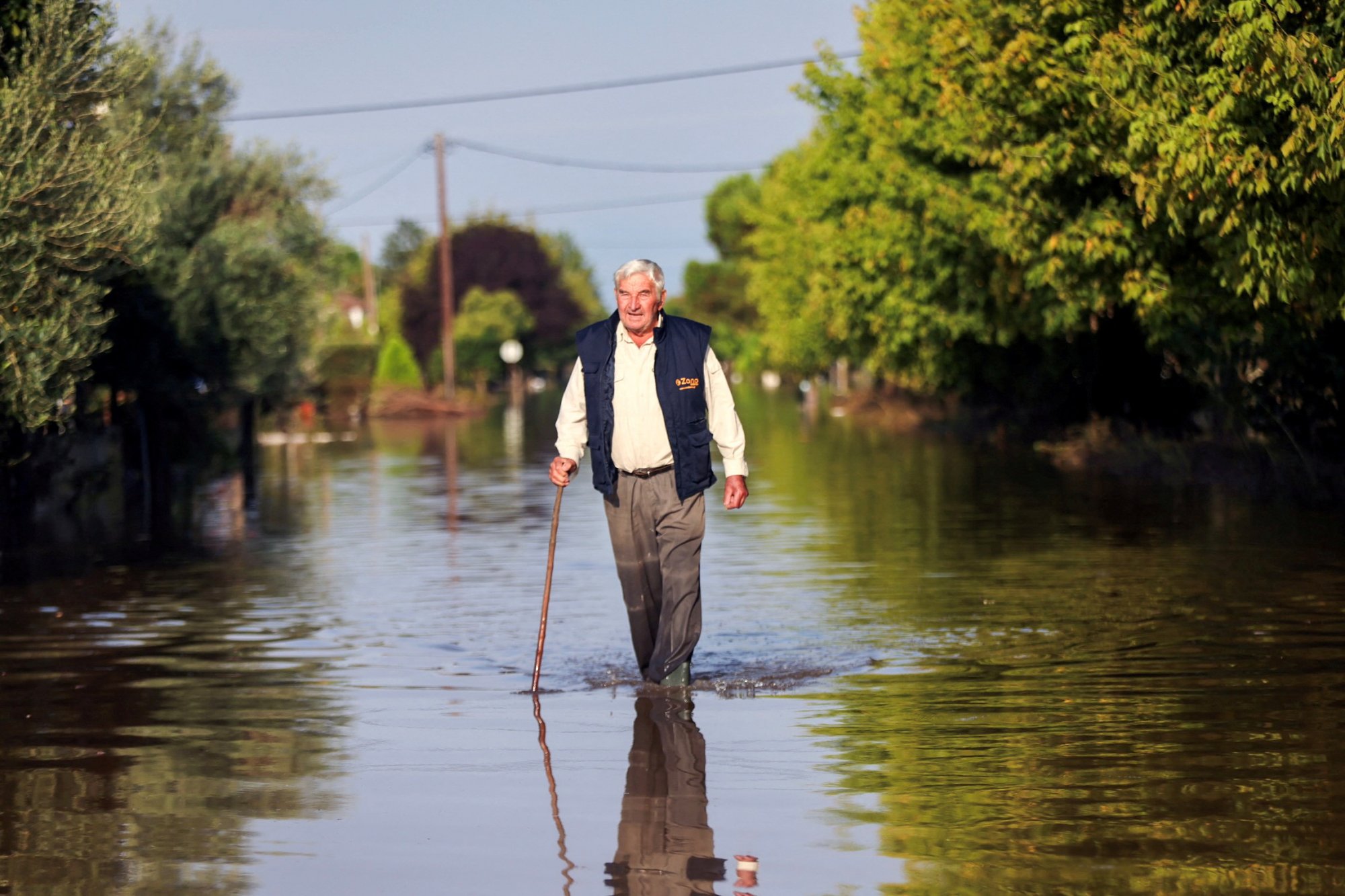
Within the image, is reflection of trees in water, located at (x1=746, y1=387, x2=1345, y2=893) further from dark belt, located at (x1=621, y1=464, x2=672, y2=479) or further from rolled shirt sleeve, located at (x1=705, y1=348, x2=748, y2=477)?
dark belt, located at (x1=621, y1=464, x2=672, y2=479)

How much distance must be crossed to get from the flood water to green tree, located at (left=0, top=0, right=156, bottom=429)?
169 cm

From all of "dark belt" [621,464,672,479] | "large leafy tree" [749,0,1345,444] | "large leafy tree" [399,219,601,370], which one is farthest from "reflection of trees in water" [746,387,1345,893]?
"large leafy tree" [399,219,601,370]

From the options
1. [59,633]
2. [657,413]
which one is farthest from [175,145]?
[657,413]

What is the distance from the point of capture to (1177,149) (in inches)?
607

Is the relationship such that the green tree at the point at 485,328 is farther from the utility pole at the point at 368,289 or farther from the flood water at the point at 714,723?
the flood water at the point at 714,723

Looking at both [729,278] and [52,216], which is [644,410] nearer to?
→ [52,216]

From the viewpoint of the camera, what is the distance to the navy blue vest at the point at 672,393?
1012 cm

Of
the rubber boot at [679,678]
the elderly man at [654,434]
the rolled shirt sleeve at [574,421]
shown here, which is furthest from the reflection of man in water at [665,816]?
the rolled shirt sleeve at [574,421]

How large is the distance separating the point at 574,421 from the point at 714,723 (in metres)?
1.72

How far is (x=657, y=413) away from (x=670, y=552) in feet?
2.20

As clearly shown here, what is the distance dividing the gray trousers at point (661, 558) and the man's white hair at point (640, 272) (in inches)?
36.6

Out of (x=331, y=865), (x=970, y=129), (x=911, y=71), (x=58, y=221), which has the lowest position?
(x=331, y=865)

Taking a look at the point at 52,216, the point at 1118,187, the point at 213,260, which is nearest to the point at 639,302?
the point at 52,216

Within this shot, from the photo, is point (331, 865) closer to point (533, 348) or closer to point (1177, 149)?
point (1177, 149)
